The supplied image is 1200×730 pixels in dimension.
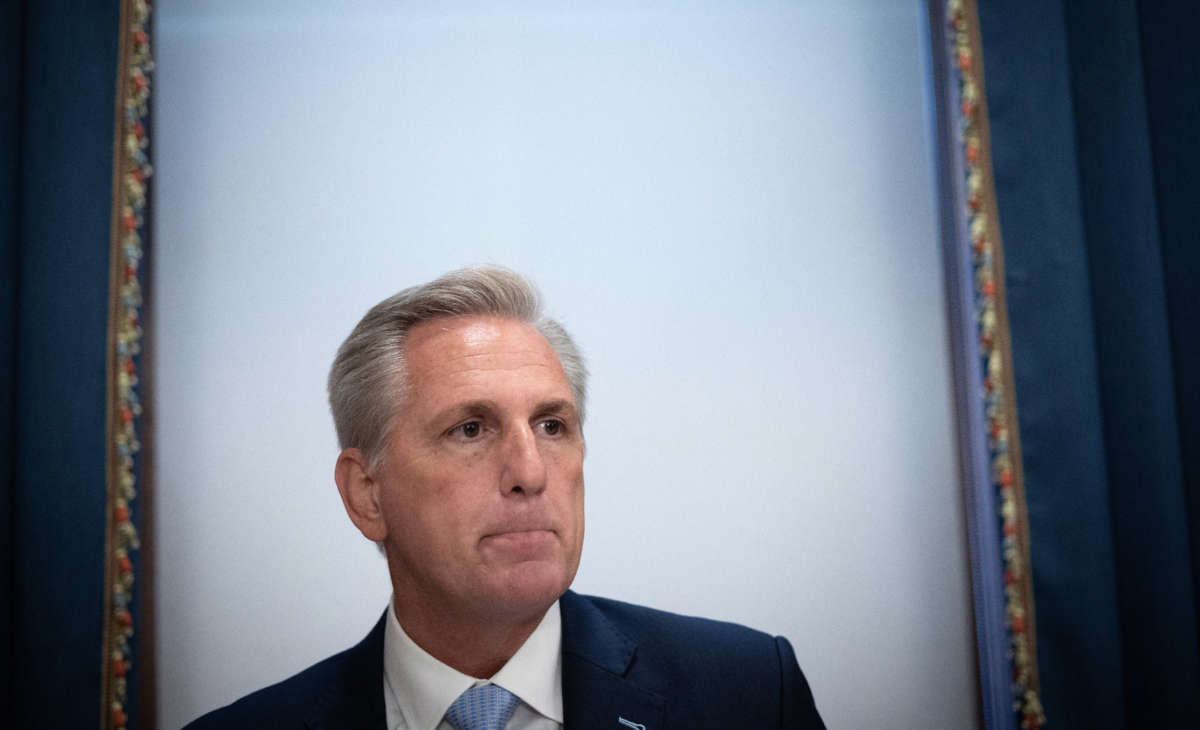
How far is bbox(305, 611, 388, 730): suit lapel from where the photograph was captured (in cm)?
147

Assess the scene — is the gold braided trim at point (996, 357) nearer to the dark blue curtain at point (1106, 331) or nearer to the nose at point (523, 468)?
the dark blue curtain at point (1106, 331)

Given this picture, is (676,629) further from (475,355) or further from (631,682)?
(475,355)

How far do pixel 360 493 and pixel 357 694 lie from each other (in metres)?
0.33

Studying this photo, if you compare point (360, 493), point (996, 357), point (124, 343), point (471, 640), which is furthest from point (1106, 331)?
point (124, 343)

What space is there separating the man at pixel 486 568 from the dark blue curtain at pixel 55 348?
11.7 inches

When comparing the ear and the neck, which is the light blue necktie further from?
the ear

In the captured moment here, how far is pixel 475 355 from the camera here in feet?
4.83

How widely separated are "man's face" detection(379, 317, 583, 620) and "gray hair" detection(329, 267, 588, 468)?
3 cm

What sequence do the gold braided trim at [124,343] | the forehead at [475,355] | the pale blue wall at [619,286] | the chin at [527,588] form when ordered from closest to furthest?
the chin at [527,588] → the forehead at [475,355] → the gold braided trim at [124,343] → the pale blue wall at [619,286]

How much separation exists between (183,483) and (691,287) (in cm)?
103

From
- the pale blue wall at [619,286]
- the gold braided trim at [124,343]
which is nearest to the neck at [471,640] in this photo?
the pale blue wall at [619,286]

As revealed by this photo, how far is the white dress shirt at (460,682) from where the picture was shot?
4.72 feet

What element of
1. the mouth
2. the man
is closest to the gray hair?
the man

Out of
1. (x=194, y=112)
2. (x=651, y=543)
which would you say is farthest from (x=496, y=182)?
(x=651, y=543)
